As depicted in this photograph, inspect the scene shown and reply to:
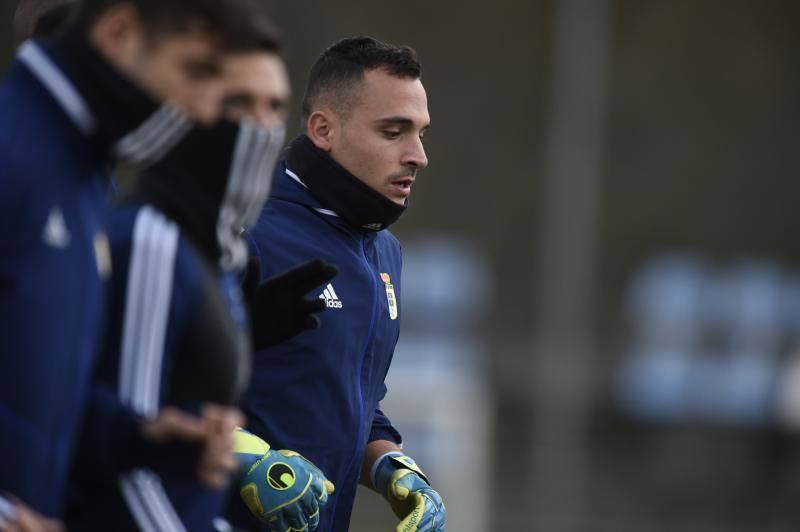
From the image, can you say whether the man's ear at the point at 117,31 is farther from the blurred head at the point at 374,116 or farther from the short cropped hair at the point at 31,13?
the blurred head at the point at 374,116

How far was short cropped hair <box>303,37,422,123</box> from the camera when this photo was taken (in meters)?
4.07

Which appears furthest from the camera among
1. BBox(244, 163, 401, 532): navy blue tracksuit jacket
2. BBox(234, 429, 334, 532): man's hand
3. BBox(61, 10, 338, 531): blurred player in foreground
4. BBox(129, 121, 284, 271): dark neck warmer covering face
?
BBox(244, 163, 401, 532): navy blue tracksuit jacket

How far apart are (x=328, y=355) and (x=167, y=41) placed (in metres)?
1.58

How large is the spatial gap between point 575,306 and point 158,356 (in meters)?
11.7

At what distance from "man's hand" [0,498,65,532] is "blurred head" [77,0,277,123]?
2.12 feet

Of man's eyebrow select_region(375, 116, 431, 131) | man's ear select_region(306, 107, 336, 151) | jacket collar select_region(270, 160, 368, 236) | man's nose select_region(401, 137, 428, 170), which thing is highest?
man's eyebrow select_region(375, 116, 431, 131)

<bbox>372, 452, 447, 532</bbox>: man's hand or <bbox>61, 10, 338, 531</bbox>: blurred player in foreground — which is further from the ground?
<bbox>61, 10, 338, 531</bbox>: blurred player in foreground

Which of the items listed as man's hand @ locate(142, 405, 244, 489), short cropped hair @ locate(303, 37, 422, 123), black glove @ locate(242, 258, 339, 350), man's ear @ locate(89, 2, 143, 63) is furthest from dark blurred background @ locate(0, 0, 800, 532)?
man's ear @ locate(89, 2, 143, 63)

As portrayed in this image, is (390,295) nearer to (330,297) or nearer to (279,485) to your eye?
(330,297)

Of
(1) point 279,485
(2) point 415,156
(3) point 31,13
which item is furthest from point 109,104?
(2) point 415,156

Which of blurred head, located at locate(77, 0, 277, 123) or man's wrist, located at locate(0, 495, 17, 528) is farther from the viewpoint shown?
blurred head, located at locate(77, 0, 277, 123)

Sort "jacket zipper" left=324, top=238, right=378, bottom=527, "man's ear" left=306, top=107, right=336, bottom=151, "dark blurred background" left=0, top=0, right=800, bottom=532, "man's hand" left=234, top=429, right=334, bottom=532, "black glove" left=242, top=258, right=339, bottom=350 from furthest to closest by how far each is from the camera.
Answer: "dark blurred background" left=0, top=0, right=800, bottom=532 < "man's ear" left=306, top=107, right=336, bottom=151 < "jacket zipper" left=324, top=238, right=378, bottom=527 < "man's hand" left=234, top=429, right=334, bottom=532 < "black glove" left=242, top=258, right=339, bottom=350

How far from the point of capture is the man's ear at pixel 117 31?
2240 millimetres

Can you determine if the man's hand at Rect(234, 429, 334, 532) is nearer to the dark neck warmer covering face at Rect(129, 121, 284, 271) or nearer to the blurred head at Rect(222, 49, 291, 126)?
the dark neck warmer covering face at Rect(129, 121, 284, 271)
